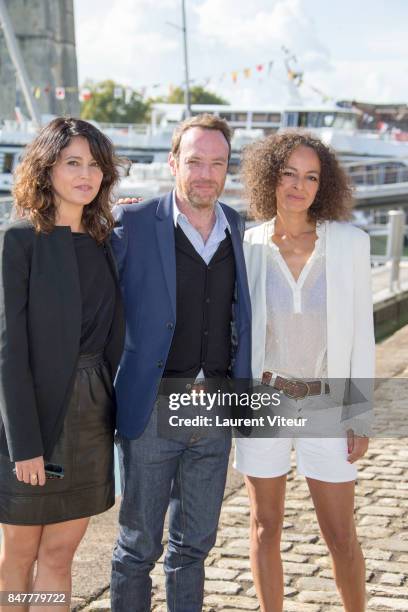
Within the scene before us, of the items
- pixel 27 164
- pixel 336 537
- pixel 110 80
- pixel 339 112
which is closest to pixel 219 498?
pixel 336 537

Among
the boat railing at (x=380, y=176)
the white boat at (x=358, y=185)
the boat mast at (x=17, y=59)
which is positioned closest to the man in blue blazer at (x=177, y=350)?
the white boat at (x=358, y=185)

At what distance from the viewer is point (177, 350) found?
3.14 m

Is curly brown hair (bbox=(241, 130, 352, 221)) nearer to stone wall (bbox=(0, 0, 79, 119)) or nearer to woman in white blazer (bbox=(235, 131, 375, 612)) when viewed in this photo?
woman in white blazer (bbox=(235, 131, 375, 612))

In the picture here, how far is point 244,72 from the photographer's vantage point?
44.2 m

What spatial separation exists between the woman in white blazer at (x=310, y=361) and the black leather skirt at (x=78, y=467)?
0.52 metres

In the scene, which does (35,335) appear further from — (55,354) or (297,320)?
(297,320)

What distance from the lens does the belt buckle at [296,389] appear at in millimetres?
3266

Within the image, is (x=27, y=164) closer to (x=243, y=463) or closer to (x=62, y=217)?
(x=62, y=217)

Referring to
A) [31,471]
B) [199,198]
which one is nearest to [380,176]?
[199,198]

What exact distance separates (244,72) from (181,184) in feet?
138

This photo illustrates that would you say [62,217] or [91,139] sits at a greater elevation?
[91,139]

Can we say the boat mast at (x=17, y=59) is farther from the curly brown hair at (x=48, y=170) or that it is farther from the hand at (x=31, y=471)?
the hand at (x=31, y=471)

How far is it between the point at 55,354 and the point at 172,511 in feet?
2.38

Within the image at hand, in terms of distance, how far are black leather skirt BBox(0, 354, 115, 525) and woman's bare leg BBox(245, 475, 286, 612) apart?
0.53 meters
